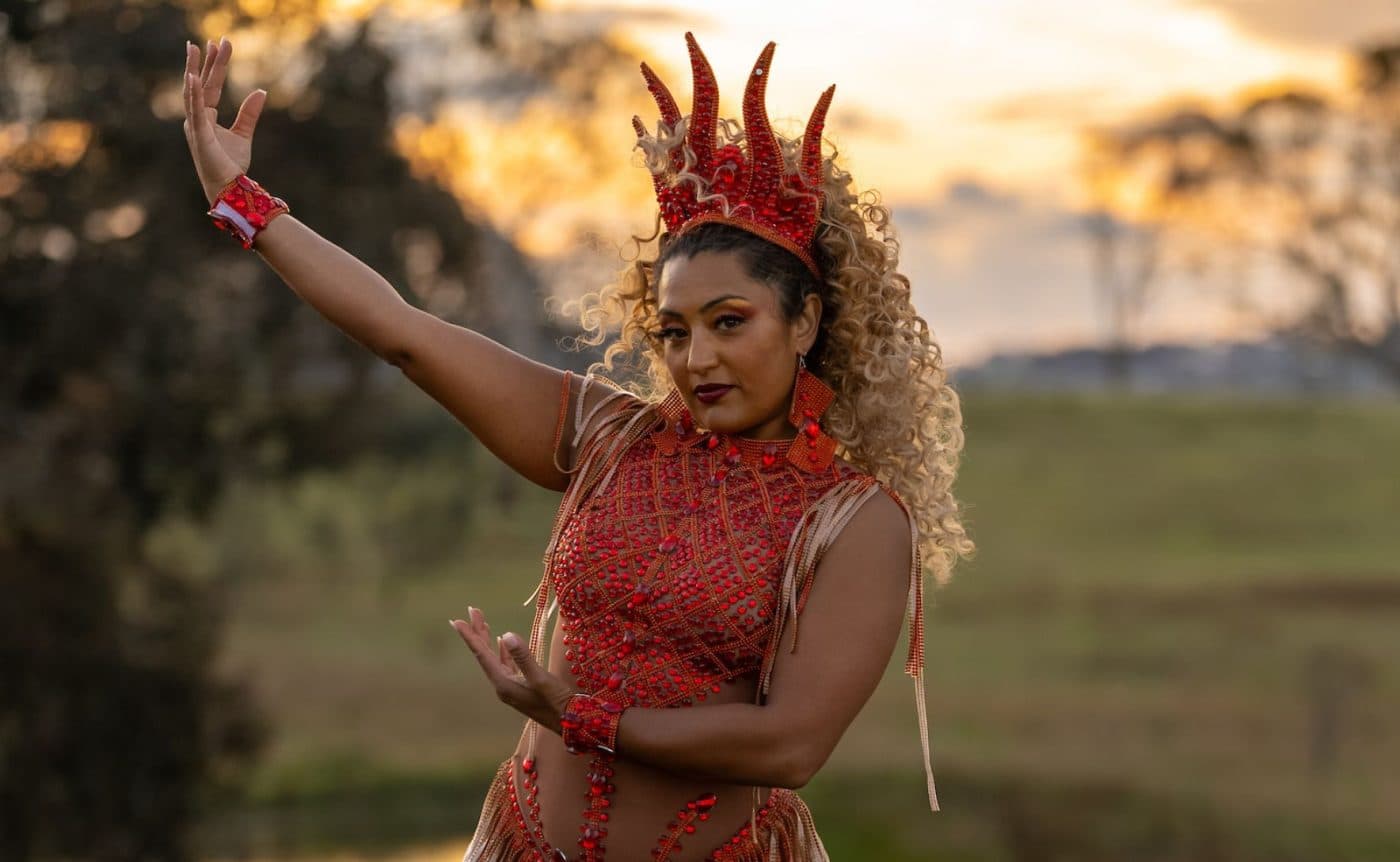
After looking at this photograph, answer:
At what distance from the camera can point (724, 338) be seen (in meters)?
3.27

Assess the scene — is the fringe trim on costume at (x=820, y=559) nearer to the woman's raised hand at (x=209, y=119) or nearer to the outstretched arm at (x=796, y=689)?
the outstretched arm at (x=796, y=689)

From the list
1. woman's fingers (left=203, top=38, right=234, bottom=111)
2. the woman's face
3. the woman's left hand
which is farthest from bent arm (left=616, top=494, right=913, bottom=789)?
woman's fingers (left=203, top=38, right=234, bottom=111)

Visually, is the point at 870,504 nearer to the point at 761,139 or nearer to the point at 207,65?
the point at 761,139

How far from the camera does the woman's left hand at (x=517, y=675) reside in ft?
9.79

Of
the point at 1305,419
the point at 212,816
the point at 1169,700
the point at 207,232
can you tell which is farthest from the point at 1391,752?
the point at 1305,419

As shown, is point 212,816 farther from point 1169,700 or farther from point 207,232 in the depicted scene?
point 1169,700

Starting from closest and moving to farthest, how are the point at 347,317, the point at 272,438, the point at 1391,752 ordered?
the point at 347,317
the point at 272,438
the point at 1391,752

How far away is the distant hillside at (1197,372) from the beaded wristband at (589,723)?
99.9 ft

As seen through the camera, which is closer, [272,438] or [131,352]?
[131,352]

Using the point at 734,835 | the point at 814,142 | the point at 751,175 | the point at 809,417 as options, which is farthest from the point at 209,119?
the point at 734,835

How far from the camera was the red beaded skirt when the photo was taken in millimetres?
3395

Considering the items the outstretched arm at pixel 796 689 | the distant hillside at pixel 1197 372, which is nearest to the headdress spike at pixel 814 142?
the outstretched arm at pixel 796 689

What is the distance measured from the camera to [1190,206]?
29453 mm

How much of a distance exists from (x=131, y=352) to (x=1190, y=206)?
20324 millimetres
